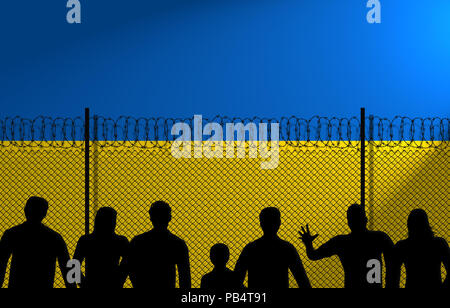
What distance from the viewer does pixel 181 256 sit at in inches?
175

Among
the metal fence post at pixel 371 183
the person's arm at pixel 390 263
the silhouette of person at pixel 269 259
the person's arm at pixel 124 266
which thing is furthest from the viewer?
the metal fence post at pixel 371 183

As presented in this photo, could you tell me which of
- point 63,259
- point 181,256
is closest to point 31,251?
point 63,259

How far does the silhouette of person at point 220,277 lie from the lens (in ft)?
13.9

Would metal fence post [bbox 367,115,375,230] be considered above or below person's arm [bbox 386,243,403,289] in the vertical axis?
above

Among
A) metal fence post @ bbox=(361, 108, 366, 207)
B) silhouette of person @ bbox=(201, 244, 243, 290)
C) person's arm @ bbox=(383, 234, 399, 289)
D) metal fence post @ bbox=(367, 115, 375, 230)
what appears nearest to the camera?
silhouette of person @ bbox=(201, 244, 243, 290)

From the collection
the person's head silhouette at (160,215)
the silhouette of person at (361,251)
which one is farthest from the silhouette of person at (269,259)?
the person's head silhouette at (160,215)

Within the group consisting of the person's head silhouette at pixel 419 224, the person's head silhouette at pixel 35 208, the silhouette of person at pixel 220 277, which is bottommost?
the silhouette of person at pixel 220 277

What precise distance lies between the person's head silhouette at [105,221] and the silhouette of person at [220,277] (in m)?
0.78

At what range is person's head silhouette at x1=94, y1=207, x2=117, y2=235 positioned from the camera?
174 inches

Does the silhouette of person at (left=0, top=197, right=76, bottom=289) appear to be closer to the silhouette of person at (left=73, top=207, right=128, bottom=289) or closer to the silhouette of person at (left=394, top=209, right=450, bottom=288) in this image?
the silhouette of person at (left=73, top=207, right=128, bottom=289)

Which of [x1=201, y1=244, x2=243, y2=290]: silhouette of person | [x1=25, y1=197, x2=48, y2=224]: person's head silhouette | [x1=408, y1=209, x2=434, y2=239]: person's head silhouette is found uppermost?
[x1=25, y1=197, x2=48, y2=224]: person's head silhouette

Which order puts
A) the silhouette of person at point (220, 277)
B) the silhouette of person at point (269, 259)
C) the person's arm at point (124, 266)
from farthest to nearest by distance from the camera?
the person's arm at point (124, 266) < the silhouette of person at point (269, 259) < the silhouette of person at point (220, 277)

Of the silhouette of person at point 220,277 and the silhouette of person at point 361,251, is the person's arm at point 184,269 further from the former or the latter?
the silhouette of person at point 361,251

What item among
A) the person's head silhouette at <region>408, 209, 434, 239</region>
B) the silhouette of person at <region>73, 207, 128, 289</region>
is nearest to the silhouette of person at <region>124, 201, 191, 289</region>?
the silhouette of person at <region>73, 207, 128, 289</region>
